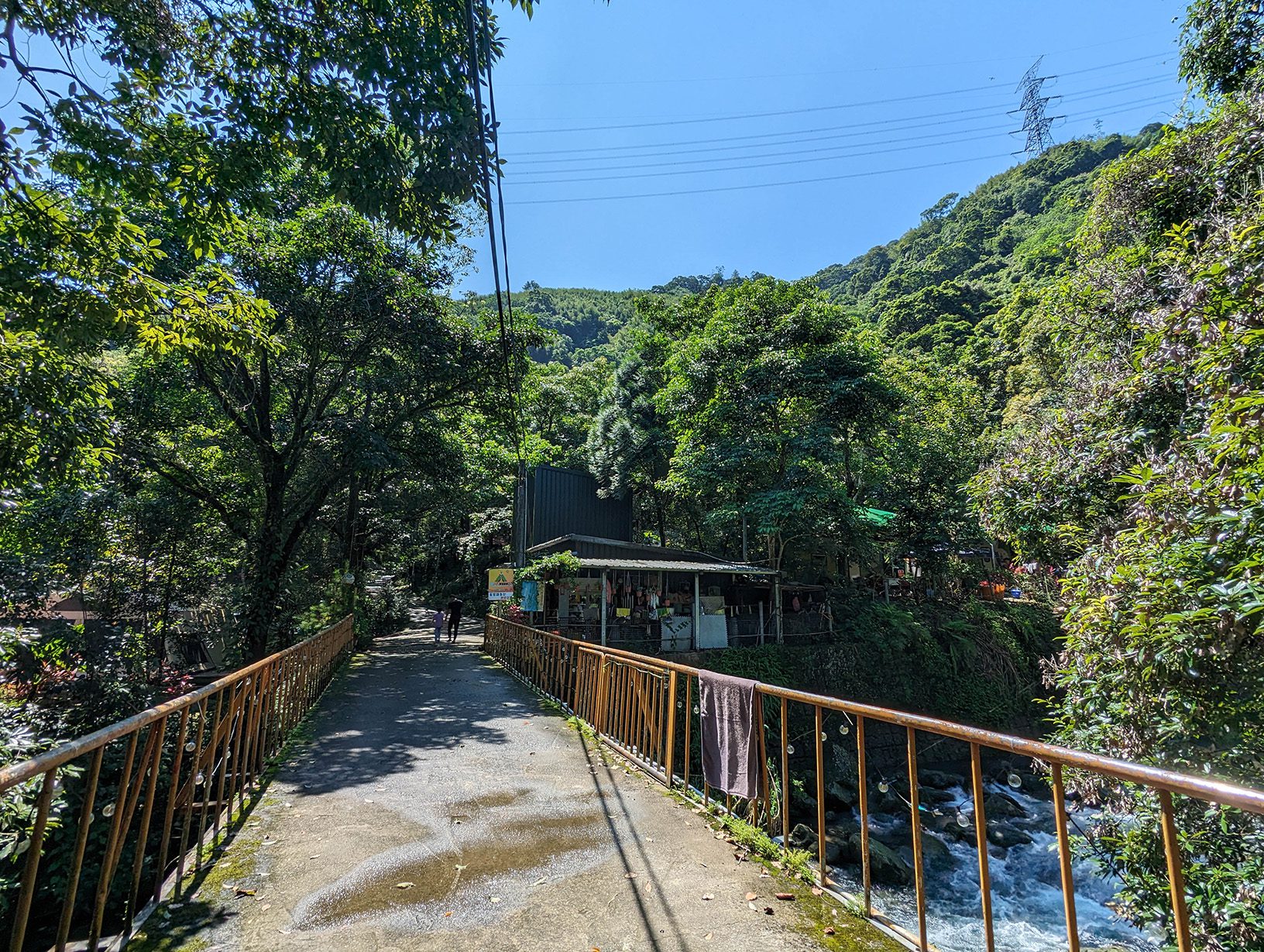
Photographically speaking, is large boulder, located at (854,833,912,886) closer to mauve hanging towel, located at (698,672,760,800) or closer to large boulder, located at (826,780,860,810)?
large boulder, located at (826,780,860,810)

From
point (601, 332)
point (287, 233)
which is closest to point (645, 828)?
point (287, 233)

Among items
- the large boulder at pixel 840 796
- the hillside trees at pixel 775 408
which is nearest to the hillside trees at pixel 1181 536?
the large boulder at pixel 840 796

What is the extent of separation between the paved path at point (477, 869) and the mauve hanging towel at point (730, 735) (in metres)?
0.37

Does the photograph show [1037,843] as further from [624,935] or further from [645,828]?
[624,935]

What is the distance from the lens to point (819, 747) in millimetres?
3418

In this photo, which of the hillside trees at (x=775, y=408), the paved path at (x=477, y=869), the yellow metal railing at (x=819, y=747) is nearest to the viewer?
the yellow metal railing at (x=819, y=747)

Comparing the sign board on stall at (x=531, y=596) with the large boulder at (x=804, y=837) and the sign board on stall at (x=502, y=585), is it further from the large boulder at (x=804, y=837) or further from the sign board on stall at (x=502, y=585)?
the large boulder at (x=804, y=837)

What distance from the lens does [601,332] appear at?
7088 cm

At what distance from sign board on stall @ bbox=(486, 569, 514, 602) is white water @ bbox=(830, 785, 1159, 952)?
25.0ft

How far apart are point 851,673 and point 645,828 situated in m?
15.4

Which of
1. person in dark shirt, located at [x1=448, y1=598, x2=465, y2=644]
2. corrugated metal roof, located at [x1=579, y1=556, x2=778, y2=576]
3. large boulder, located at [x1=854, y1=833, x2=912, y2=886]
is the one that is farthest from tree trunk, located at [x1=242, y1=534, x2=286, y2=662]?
large boulder, located at [x1=854, y1=833, x2=912, y2=886]

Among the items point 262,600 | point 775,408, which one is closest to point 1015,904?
point 775,408

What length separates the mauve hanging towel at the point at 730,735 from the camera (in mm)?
4059

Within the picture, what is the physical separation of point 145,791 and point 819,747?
13.0 feet
